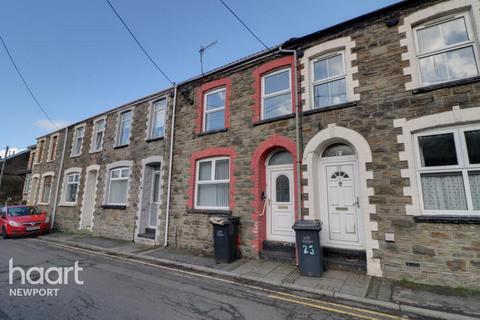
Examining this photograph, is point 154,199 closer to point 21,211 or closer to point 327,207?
point 327,207

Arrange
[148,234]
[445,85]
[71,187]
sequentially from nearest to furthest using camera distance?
[445,85], [148,234], [71,187]

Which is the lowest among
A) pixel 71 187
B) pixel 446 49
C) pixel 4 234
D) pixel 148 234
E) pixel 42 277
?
pixel 42 277

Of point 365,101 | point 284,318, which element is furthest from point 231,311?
point 365,101

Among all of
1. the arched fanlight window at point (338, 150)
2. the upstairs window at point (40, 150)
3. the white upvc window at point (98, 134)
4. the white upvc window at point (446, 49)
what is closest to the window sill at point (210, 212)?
the arched fanlight window at point (338, 150)

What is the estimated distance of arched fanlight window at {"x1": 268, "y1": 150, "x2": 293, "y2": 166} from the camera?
7254 millimetres

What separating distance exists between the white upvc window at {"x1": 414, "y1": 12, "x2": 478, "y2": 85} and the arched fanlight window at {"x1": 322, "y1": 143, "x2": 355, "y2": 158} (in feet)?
7.13

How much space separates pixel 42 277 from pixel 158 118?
7.15 m

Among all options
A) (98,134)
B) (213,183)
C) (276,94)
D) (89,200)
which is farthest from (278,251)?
(98,134)

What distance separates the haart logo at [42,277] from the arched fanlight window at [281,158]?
18.5 feet

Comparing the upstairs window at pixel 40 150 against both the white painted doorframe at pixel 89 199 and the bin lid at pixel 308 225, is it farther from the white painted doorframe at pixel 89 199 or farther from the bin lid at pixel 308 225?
→ the bin lid at pixel 308 225

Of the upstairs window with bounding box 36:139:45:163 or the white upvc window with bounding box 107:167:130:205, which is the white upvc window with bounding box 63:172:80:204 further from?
the upstairs window with bounding box 36:139:45:163

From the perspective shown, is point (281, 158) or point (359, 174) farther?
point (281, 158)

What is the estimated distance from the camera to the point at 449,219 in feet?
15.7

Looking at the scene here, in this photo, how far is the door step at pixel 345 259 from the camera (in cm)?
552
